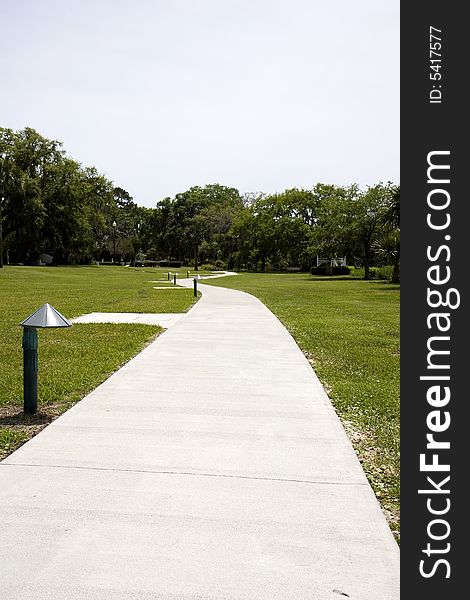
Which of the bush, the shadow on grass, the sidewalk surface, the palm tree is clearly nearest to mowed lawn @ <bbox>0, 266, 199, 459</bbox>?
the shadow on grass

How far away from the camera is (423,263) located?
10.1 ft

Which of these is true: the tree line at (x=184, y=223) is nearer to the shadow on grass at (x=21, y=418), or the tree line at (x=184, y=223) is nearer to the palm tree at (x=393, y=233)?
the palm tree at (x=393, y=233)

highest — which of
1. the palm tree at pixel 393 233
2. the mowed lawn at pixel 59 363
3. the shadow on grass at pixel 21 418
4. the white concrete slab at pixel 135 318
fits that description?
the palm tree at pixel 393 233

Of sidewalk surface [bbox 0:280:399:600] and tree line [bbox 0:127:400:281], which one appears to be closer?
sidewalk surface [bbox 0:280:399:600]

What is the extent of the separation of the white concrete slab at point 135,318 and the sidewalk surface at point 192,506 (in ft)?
25.0

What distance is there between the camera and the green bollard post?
18.3ft

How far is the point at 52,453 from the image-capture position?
4.51 metres

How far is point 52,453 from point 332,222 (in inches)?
1790

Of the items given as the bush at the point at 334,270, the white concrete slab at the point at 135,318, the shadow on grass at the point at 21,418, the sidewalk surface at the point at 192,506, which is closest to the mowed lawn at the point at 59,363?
the shadow on grass at the point at 21,418

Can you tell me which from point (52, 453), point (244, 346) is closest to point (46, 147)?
point (244, 346)

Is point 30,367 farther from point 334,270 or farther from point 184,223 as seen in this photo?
point 184,223

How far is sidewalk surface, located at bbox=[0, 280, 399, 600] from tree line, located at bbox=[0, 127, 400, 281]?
1306 inches

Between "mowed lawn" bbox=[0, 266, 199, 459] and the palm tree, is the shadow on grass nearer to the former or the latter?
"mowed lawn" bbox=[0, 266, 199, 459]

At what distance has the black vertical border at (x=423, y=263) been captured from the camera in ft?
9.40
